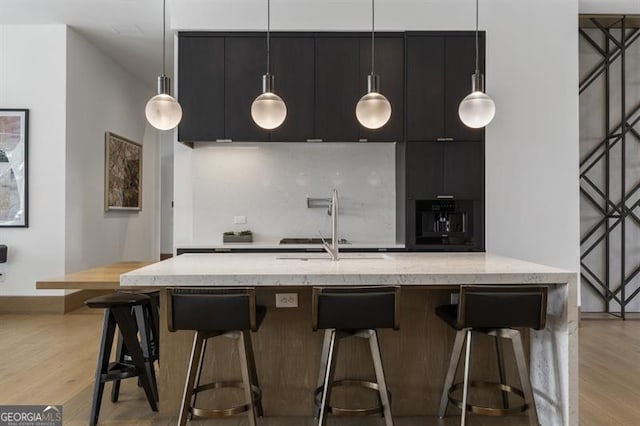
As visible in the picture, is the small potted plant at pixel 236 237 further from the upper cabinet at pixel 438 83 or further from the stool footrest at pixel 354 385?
the stool footrest at pixel 354 385

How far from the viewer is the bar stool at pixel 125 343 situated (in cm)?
267

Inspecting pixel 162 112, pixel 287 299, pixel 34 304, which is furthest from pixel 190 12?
pixel 34 304

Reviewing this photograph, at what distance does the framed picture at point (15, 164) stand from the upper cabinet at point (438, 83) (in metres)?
4.28

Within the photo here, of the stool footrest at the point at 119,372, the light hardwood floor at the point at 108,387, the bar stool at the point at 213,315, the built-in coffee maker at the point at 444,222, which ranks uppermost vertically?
the built-in coffee maker at the point at 444,222

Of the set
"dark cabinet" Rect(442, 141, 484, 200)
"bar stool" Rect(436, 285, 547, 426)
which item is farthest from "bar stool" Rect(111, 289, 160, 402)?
"dark cabinet" Rect(442, 141, 484, 200)

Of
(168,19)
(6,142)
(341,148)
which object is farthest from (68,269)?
(341,148)

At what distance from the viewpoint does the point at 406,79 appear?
15.3 feet

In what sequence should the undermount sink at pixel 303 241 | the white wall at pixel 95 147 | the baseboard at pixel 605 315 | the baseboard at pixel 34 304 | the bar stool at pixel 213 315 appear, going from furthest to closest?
1. the white wall at pixel 95 147
2. the baseboard at pixel 34 304
3. the baseboard at pixel 605 315
4. the undermount sink at pixel 303 241
5. the bar stool at pixel 213 315

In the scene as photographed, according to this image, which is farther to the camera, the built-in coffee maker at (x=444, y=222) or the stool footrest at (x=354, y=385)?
the built-in coffee maker at (x=444, y=222)

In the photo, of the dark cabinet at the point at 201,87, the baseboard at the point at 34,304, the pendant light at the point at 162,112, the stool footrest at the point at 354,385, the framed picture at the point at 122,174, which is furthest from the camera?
the framed picture at the point at 122,174

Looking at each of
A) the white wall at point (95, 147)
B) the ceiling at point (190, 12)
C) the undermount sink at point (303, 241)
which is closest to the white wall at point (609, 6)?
the ceiling at point (190, 12)

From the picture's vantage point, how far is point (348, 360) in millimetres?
2764

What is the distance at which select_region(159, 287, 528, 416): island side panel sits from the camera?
273cm

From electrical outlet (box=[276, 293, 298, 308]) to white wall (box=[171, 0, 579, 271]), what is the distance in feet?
8.31
